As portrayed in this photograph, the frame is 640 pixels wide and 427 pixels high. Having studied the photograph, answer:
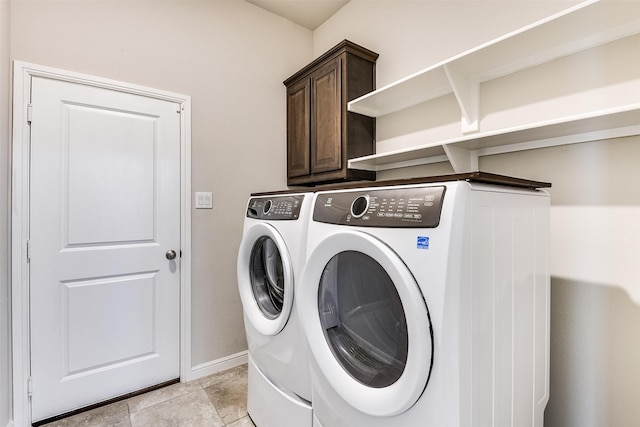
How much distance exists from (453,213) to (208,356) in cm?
210

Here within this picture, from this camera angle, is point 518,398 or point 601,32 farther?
point 601,32

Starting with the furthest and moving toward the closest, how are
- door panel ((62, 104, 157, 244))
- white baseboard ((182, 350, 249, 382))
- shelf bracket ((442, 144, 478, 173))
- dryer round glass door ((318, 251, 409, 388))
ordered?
white baseboard ((182, 350, 249, 382))
door panel ((62, 104, 157, 244))
shelf bracket ((442, 144, 478, 173))
dryer round glass door ((318, 251, 409, 388))

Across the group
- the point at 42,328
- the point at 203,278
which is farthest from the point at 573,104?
the point at 42,328

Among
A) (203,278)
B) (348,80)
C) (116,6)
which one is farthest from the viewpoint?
(203,278)

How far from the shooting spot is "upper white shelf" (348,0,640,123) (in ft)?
3.49

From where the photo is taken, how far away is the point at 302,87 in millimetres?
2363

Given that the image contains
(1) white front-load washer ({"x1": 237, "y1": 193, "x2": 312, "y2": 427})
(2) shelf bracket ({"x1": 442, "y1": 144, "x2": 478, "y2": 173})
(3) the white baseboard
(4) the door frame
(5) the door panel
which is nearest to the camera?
(1) white front-load washer ({"x1": 237, "y1": 193, "x2": 312, "y2": 427})

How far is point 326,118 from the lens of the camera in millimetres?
2133

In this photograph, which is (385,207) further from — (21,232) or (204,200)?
(21,232)

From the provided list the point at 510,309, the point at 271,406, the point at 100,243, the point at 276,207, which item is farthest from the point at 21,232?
the point at 510,309

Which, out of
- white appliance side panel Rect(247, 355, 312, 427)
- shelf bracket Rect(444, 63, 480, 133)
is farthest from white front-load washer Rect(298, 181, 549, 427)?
shelf bracket Rect(444, 63, 480, 133)

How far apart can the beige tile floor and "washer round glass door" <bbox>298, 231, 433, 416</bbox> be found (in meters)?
0.96

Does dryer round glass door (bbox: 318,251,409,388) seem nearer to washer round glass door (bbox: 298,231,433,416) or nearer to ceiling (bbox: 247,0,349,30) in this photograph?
washer round glass door (bbox: 298,231,433,416)

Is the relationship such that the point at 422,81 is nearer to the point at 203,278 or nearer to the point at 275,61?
the point at 275,61
